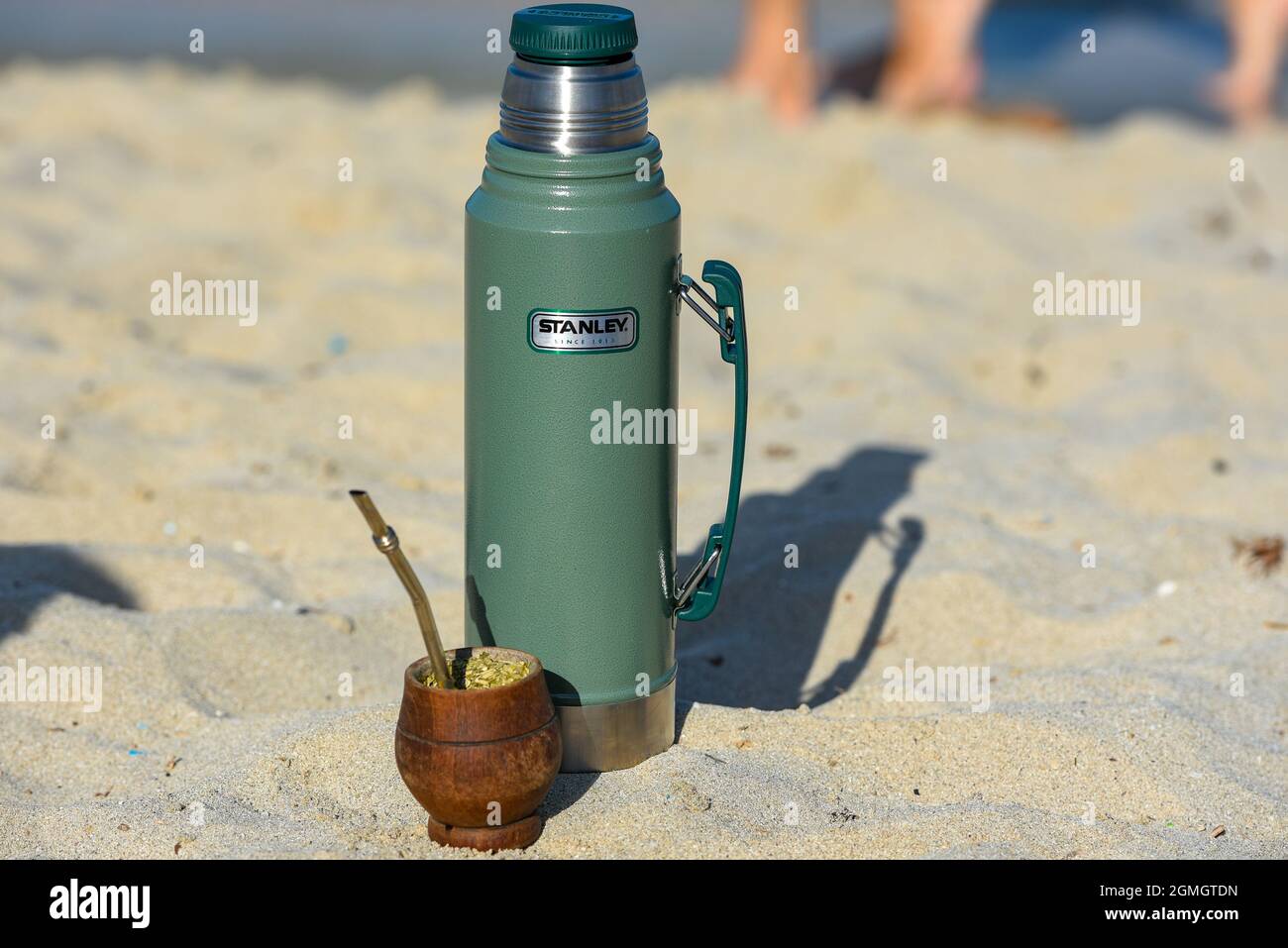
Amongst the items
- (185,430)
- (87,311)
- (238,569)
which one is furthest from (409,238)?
(238,569)

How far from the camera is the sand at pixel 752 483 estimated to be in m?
3.04

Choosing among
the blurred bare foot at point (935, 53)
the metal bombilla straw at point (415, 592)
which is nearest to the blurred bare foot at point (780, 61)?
the blurred bare foot at point (935, 53)

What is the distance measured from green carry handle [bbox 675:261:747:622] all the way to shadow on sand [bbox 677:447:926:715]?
31 centimetres

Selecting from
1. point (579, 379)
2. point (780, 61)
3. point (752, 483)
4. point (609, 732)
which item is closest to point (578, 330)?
point (579, 379)

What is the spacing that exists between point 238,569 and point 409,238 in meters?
2.65

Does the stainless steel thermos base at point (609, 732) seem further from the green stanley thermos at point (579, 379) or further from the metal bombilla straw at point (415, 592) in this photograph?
the metal bombilla straw at point (415, 592)

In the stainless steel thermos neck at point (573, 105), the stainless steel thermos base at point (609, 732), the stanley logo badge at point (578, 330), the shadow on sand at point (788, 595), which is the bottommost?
the shadow on sand at point (788, 595)

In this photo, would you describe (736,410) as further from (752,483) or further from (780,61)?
(780,61)

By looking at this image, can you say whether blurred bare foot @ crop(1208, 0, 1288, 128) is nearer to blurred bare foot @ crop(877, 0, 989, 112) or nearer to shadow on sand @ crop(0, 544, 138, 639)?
blurred bare foot @ crop(877, 0, 989, 112)

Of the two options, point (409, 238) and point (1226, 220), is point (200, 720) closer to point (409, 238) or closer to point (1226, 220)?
point (409, 238)

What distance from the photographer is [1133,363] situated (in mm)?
5633

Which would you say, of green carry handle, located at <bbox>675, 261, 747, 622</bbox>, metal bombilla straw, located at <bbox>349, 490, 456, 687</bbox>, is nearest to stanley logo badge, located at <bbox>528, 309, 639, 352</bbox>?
green carry handle, located at <bbox>675, 261, 747, 622</bbox>

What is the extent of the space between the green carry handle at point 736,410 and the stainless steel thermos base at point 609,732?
18 cm

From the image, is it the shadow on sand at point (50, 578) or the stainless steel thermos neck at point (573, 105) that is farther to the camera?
the shadow on sand at point (50, 578)
